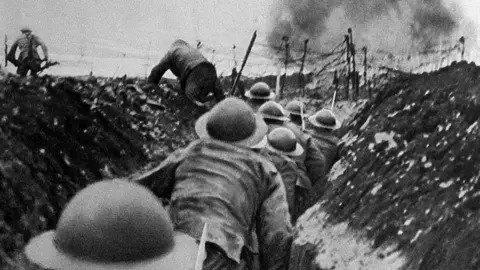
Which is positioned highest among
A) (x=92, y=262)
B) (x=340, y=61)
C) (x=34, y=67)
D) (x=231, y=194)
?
(x=92, y=262)

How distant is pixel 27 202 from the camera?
3807 mm

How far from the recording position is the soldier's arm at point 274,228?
3059 mm

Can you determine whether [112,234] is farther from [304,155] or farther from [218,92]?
[218,92]

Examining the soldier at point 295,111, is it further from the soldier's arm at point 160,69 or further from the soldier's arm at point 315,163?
the soldier's arm at point 160,69

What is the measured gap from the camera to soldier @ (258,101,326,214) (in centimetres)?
473

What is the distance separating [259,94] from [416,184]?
8.46ft

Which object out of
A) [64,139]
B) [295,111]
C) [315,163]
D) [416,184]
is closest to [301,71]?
[295,111]

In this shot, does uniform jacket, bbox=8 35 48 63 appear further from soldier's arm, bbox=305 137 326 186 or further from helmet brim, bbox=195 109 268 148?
helmet brim, bbox=195 109 268 148

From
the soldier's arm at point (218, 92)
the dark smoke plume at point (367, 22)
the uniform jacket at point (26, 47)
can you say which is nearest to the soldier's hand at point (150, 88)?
the soldier's arm at point (218, 92)

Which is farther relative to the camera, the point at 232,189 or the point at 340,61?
the point at 340,61

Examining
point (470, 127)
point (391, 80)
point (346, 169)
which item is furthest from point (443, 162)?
point (391, 80)

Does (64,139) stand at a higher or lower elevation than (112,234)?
lower

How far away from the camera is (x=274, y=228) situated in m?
3.06

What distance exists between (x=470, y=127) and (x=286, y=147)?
1.87 metres
